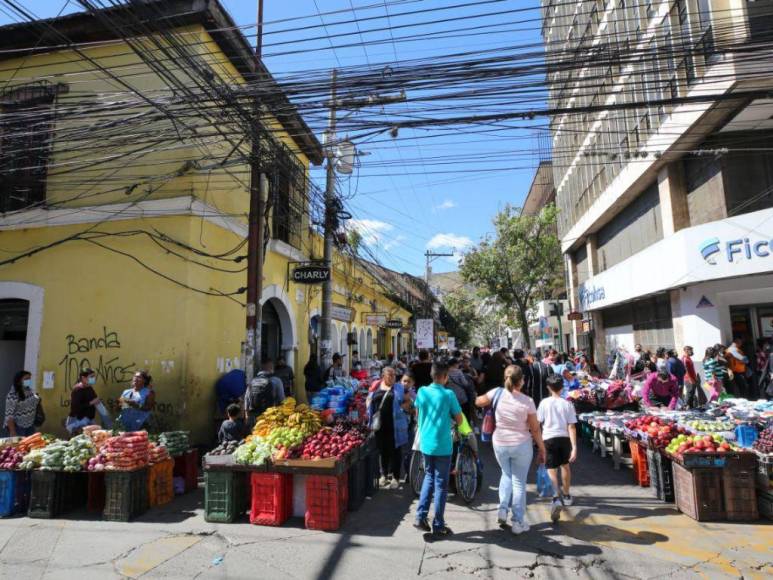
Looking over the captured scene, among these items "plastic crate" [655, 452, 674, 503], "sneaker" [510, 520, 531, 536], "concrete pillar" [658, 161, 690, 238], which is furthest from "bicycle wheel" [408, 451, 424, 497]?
"concrete pillar" [658, 161, 690, 238]

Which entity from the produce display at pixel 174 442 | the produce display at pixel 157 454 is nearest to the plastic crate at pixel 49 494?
the produce display at pixel 157 454

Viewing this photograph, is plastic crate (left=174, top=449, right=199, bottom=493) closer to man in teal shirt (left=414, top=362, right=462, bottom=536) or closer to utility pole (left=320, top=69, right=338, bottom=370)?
man in teal shirt (left=414, top=362, right=462, bottom=536)

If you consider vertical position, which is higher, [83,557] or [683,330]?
[683,330]

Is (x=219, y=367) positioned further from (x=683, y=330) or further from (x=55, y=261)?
(x=683, y=330)

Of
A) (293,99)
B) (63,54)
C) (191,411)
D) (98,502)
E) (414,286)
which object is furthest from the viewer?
(414,286)

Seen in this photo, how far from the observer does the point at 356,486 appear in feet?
20.4

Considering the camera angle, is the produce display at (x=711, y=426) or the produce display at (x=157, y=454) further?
the produce display at (x=711, y=426)

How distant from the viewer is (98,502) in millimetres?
6445

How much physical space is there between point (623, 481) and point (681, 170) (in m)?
11.9

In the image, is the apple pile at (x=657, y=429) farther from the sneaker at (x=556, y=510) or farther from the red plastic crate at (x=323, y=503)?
the red plastic crate at (x=323, y=503)

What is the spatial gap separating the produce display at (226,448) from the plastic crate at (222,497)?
0.32 metres

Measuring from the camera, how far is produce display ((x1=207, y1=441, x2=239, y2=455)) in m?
6.22

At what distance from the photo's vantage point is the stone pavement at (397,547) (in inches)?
175

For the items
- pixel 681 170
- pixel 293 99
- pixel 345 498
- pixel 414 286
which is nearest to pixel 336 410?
pixel 345 498
